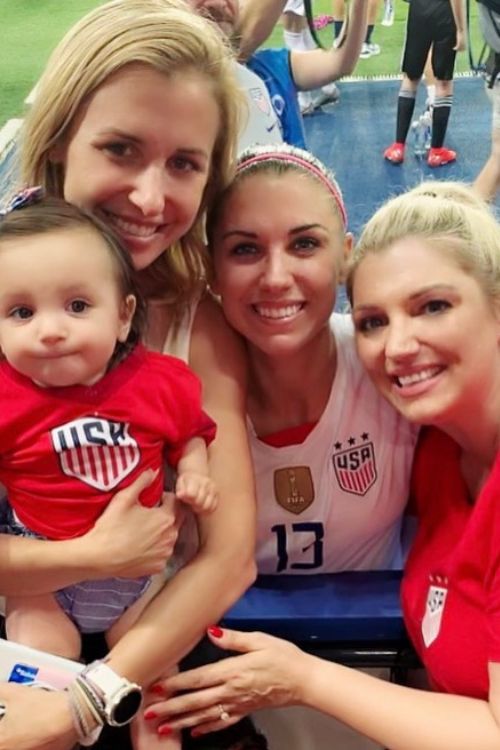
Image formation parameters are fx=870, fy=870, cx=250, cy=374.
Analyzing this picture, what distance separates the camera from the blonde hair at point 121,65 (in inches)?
55.7

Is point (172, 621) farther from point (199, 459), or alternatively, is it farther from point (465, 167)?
point (465, 167)

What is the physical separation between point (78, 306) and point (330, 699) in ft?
2.52

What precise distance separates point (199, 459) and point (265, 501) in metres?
0.31

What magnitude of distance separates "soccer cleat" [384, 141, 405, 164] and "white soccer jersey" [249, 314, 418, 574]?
4.20 meters

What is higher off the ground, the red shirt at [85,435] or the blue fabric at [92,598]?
the red shirt at [85,435]

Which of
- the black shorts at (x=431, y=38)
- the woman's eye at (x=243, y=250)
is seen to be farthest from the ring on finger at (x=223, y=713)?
the black shorts at (x=431, y=38)

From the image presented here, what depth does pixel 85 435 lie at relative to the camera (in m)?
1.37

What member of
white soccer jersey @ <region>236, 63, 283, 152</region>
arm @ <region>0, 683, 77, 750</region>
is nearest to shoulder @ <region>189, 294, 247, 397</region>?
arm @ <region>0, 683, 77, 750</region>

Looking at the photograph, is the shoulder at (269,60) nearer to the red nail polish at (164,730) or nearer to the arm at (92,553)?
the arm at (92,553)

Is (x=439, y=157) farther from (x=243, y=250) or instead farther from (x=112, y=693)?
(x=112, y=693)

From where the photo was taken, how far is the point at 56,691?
138 cm

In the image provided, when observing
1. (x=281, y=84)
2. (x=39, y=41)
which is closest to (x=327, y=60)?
(x=281, y=84)

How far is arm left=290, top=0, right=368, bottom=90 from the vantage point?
3.08 m

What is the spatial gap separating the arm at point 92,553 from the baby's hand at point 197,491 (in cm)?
6
